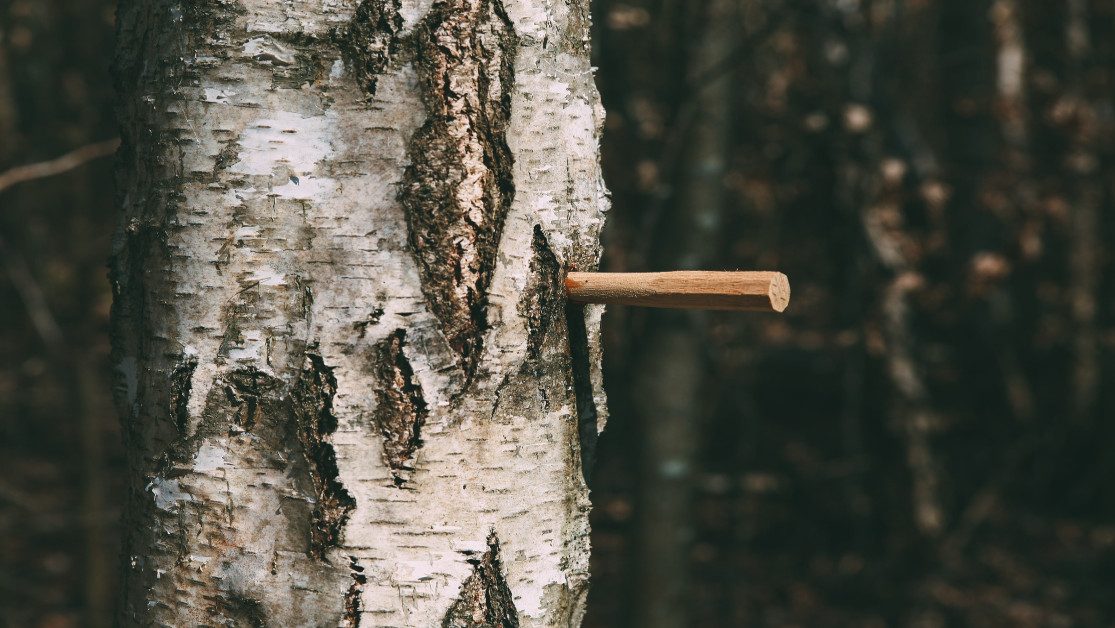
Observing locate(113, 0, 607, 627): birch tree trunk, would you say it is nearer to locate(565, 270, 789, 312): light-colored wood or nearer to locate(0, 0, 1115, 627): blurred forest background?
locate(565, 270, 789, 312): light-colored wood

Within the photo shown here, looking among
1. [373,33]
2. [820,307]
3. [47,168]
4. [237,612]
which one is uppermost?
[820,307]

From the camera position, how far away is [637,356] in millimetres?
3863

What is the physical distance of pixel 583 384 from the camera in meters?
1.12

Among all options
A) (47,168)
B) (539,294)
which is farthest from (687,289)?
(47,168)

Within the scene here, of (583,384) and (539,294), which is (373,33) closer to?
(539,294)

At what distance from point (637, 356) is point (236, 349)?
297 centimetres

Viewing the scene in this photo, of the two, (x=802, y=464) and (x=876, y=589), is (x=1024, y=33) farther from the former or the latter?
(x=876, y=589)

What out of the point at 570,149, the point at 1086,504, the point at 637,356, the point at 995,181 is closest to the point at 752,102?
the point at 995,181

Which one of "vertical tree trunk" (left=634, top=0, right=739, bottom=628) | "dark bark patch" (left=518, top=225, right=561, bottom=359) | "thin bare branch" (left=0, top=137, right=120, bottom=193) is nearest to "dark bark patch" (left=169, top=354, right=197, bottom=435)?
"dark bark patch" (left=518, top=225, right=561, bottom=359)

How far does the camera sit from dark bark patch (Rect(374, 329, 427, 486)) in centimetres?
96

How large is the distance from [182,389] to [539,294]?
0.36 meters

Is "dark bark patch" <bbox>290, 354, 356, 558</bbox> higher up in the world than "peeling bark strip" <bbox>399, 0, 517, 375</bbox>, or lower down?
lower down

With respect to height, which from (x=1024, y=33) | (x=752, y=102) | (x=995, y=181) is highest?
(x=1024, y=33)

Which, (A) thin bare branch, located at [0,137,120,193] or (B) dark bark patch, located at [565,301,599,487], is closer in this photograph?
(B) dark bark patch, located at [565,301,599,487]
